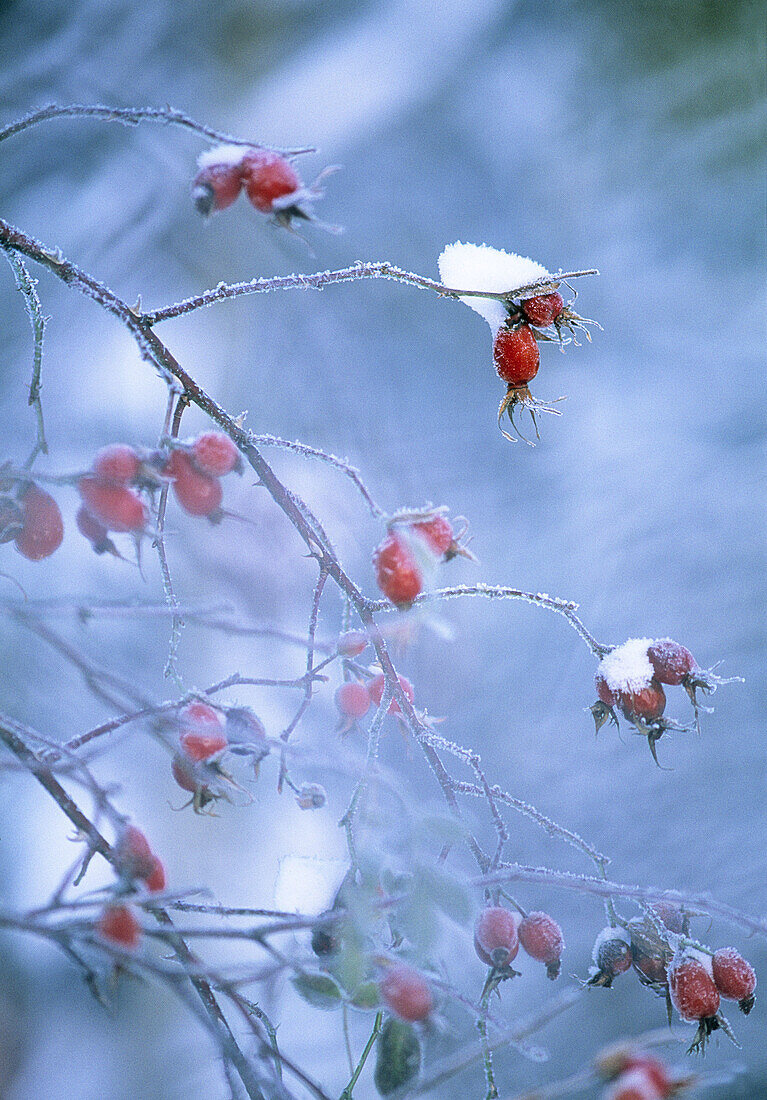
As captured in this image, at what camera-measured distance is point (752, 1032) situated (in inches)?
36.5

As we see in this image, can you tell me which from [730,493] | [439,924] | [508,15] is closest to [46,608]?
[439,924]

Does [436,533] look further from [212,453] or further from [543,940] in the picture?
[543,940]

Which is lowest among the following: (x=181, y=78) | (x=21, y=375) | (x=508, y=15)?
(x=21, y=375)

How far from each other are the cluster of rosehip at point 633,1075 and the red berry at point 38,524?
11.3 inches

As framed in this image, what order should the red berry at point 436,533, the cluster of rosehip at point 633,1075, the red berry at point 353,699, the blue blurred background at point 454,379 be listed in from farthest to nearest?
the blue blurred background at point 454,379 → the red berry at point 353,699 → the red berry at point 436,533 → the cluster of rosehip at point 633,1075

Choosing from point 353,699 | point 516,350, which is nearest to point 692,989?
point 353,699

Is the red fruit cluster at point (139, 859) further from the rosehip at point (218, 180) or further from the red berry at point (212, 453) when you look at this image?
the rosehip at point (218, 180)

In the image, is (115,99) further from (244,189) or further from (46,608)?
(46,608)

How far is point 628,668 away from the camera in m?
0.39

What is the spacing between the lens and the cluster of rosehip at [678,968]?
381 mm

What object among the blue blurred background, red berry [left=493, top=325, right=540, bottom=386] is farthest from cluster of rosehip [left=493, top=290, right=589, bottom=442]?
the blue blurred background

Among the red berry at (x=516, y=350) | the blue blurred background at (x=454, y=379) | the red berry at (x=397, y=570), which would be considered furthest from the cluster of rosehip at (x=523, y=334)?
the blue blurred background at (x=454, y=379)

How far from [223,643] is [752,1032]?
82 cm

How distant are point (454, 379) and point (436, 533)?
857mm
